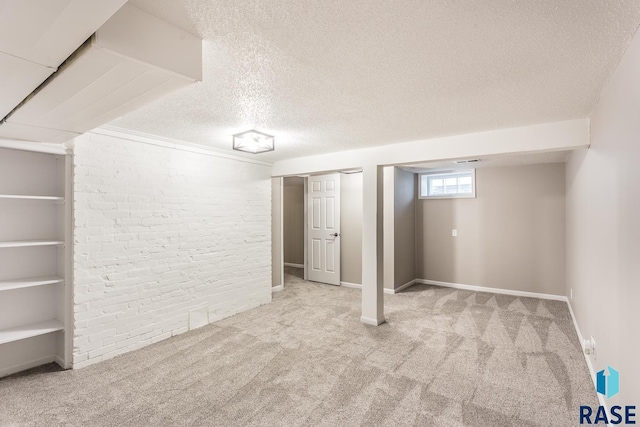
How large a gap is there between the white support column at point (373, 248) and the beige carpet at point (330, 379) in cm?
24

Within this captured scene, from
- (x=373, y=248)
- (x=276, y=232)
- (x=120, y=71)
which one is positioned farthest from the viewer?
(x=276, y=232)

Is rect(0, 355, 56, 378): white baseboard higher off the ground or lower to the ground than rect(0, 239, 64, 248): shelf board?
lower

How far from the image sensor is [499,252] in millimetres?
5414

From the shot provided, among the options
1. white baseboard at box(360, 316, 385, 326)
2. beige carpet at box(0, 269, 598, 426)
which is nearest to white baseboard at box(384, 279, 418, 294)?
beige carpet at box(0, 269, 598, 426)

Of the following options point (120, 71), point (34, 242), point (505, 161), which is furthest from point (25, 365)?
point (505, 161)

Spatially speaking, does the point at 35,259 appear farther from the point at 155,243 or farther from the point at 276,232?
the point at 276,232

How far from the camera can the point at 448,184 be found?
19.6 ft

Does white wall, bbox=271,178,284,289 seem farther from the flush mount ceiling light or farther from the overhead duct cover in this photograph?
the overhead duct cover

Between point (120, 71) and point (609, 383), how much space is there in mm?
3336

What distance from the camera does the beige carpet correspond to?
7.15ft

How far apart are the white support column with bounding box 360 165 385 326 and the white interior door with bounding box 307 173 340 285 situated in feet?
6.83

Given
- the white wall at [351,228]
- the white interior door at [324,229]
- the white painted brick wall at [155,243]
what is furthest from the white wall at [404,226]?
the white painted brick wall at [155,243]

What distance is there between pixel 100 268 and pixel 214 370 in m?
1.47

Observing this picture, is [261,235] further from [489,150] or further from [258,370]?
[489,150]
